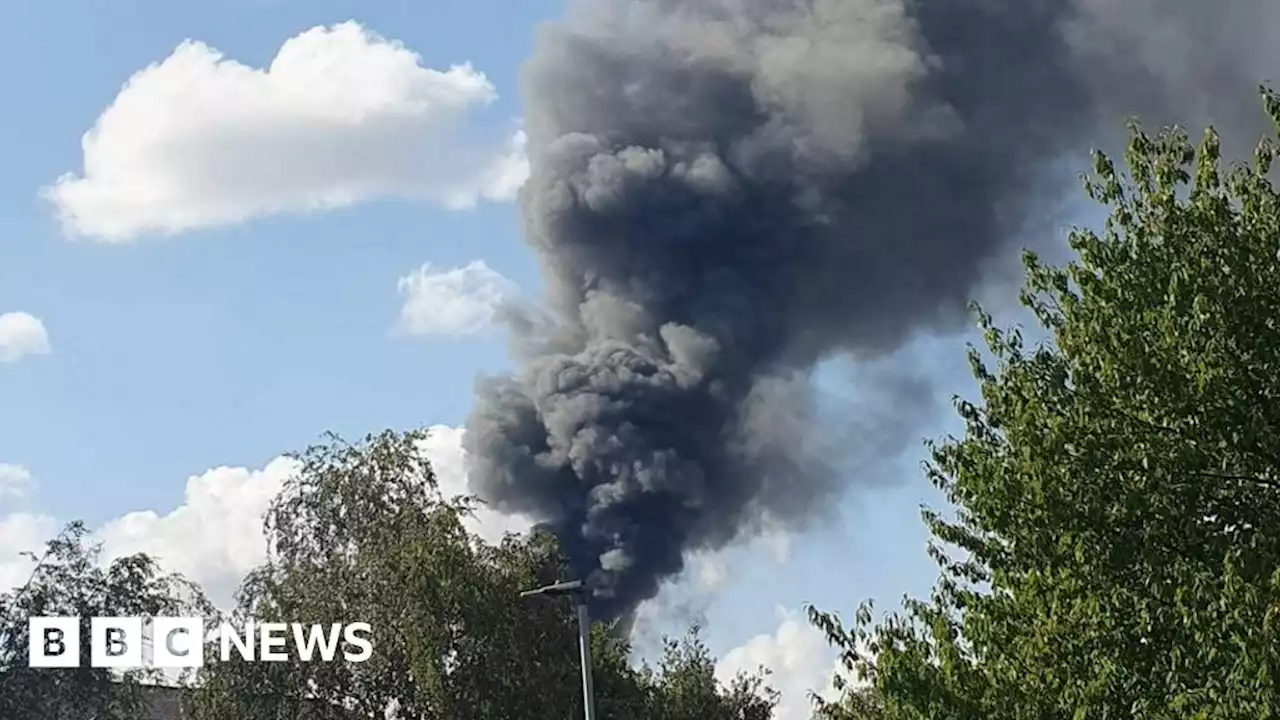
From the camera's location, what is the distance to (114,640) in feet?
152

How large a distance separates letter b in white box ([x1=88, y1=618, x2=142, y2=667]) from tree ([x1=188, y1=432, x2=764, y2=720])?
3.22 m

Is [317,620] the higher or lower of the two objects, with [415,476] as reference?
lower

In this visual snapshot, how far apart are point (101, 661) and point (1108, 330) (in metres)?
34.8

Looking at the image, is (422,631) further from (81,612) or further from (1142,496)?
(1142,496)

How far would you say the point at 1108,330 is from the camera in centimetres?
1914

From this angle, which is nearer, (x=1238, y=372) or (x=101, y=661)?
(x=1238, y=372)

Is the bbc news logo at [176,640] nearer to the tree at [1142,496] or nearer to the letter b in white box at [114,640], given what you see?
the letter b in white box at [114,640]

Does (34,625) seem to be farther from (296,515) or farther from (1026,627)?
(1026,627)

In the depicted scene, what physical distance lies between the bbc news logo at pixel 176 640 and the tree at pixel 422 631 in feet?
0.95

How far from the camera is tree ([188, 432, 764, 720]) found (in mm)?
43656

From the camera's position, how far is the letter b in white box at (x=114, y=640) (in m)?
46.3

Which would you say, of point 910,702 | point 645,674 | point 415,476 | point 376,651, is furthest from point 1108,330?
point 645,674

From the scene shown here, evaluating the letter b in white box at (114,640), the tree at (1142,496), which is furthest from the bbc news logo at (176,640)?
the tree at (1142,496)

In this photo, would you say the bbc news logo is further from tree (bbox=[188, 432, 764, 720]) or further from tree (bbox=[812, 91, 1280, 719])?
tree (bbox=[812, 91, 1280, 719])
